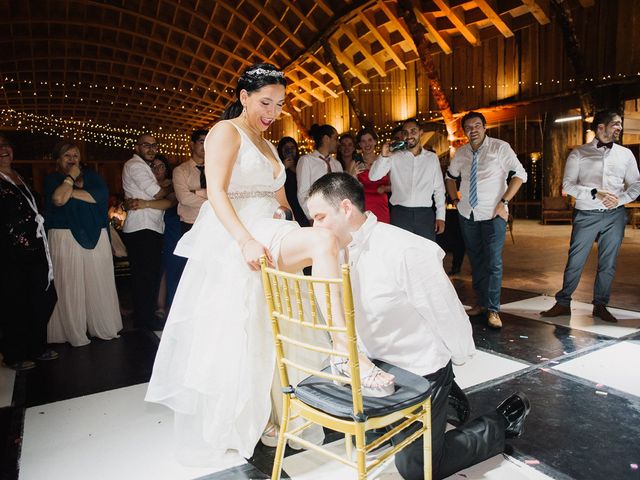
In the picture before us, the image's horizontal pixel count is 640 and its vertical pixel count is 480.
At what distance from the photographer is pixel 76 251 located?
3.49m

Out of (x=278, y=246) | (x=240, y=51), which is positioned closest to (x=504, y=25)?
(x=240, y=51)

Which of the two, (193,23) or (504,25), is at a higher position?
(193,23)

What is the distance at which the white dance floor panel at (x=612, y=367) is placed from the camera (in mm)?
2420

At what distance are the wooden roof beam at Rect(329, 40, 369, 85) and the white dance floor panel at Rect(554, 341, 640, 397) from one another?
34.8ft

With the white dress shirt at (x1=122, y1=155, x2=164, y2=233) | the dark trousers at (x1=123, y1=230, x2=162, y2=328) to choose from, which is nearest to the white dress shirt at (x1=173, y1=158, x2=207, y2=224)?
the white dress shirt at (x1=122, y1=155, x2=164, y2=233)

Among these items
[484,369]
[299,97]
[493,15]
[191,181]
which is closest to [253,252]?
[484,369]

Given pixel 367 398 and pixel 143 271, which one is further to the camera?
pixel 143 271

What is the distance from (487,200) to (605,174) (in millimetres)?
962

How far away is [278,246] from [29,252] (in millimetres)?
2217

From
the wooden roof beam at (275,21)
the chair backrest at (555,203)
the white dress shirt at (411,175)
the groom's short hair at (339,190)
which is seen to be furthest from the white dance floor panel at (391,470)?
the wooden roof beam at (275,21)

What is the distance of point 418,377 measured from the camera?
1.45 metres

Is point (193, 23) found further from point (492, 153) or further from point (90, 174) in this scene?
point (492, 153)

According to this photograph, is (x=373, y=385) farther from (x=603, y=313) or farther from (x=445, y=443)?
(x=603, y=313)

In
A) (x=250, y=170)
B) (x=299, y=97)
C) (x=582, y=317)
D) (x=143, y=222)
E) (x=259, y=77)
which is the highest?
(x=299, y=97)
